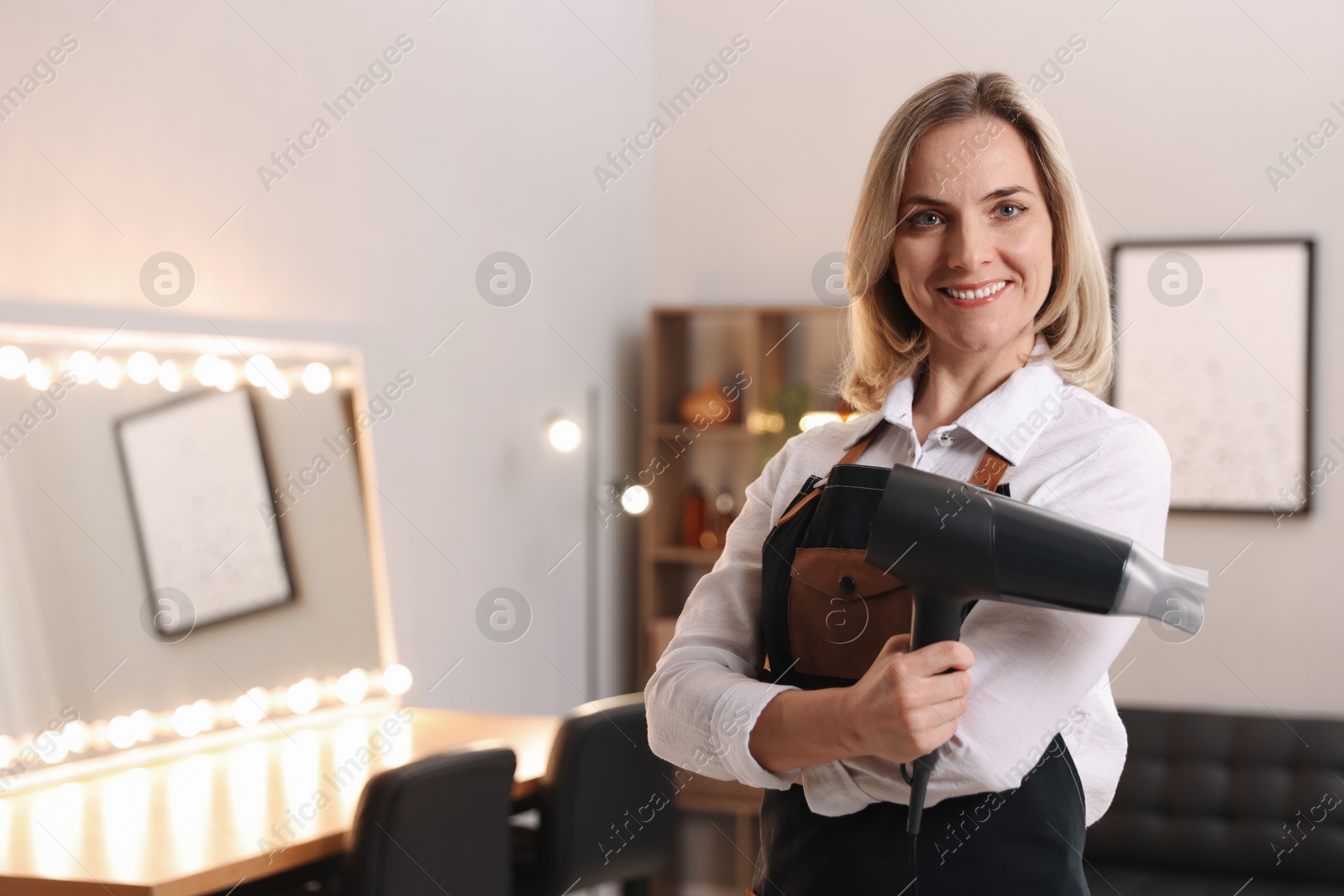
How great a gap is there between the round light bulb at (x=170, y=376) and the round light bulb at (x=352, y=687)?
81 cm

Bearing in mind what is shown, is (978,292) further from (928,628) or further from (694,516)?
(694,516)

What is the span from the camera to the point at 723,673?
1047 mm

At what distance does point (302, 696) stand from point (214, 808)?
0.67m

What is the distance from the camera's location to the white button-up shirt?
0.92m

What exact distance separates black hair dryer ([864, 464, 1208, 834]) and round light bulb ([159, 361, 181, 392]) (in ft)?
6.41

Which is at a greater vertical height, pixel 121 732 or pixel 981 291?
pixel 981 291

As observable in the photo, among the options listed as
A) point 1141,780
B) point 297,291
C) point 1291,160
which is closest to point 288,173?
point 297,291

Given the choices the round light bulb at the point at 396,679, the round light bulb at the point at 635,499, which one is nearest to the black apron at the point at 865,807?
the round light bulb at the point at 396,679

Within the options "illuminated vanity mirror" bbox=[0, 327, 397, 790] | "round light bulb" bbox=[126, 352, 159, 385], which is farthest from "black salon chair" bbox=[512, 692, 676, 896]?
"round light bulb" bbox=[126, 352, 159, 385]

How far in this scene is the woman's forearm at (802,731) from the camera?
0.91 m

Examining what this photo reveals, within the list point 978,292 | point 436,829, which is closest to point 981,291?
point 978,292

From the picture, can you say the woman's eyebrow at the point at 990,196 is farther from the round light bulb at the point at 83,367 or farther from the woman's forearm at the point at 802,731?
the round light bulb at the point at 83,367

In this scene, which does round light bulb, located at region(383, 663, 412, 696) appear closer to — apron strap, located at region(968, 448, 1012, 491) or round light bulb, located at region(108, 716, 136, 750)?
round light bulb, located at region(108, 716, 136, 750)

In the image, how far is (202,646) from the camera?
2.51 meters
